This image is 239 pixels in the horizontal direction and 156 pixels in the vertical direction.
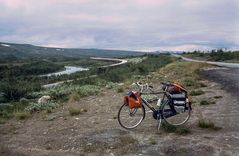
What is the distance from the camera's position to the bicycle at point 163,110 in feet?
30.2

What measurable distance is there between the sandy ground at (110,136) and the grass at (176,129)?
0.16m

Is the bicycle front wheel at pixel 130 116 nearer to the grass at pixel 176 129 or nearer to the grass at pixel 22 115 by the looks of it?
the grass at pixel 176 129

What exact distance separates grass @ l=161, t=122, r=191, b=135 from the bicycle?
0.53ft

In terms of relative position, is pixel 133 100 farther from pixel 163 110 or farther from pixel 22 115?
pixel 22 115

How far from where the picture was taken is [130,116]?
946cm

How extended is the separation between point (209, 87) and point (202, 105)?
4.83 metres

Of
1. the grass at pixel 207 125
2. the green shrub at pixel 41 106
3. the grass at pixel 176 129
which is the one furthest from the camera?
the green shrub at pixel 41 106

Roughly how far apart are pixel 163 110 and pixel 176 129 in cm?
62

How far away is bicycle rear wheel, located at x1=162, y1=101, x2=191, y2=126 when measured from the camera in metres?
9.23

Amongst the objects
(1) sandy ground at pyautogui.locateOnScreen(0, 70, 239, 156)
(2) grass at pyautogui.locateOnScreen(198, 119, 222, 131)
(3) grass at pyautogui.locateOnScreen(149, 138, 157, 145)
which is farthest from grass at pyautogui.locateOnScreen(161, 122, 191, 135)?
(3) grass at pyautogui.locateOnScreen(149, 138, 157, 145)

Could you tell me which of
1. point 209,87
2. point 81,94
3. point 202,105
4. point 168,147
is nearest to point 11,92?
point 81,94

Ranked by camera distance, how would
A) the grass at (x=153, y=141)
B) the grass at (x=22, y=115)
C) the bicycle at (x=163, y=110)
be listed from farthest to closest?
the grass at (x=22, y=115)
the bicycle at (x=163, y=110)
the grass at (x=153, y=141)

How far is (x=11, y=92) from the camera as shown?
70.1ft

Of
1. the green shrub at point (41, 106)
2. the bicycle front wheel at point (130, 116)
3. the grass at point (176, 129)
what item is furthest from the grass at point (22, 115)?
the grass at point (176, 129)
